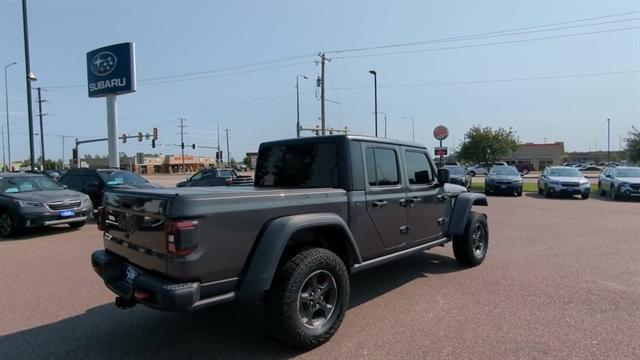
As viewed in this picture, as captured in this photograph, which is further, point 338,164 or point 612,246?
point 612,246

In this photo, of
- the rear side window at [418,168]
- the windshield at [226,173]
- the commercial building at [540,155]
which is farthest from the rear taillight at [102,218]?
the commercial building at [540,155]

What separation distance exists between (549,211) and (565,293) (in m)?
10.1

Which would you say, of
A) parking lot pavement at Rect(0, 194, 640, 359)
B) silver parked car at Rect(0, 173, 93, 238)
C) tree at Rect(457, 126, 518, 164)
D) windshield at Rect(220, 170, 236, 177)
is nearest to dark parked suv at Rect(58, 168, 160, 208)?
silver parked car at Rect(0, 173, 93, 238)

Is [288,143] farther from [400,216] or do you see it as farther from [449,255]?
[449,255]

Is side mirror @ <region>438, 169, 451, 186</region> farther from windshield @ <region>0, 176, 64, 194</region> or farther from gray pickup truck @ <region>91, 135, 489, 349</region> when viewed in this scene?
windshield @ <region>0, 176, 64, 194</region>

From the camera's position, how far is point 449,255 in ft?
25.5

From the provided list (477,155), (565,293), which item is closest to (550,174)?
(565,293)

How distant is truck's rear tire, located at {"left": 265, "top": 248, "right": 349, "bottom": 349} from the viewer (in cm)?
379

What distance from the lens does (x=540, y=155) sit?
95500mm

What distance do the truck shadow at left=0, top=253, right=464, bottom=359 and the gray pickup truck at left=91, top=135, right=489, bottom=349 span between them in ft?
1.69

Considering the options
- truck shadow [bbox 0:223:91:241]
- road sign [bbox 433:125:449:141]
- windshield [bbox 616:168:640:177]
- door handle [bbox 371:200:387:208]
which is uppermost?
road sign [bbox 433:125:449:141]

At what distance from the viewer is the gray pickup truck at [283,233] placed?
11.3 ft

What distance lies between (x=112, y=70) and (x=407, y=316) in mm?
24775

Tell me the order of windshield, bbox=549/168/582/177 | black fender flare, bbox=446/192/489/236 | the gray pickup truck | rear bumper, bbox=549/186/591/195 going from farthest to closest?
windshield, bbox=549/168/582/177, rear bumper, bbox=549/186/591/195, black fender flare, bbox=446/192/489/236, the gray pickup truck
